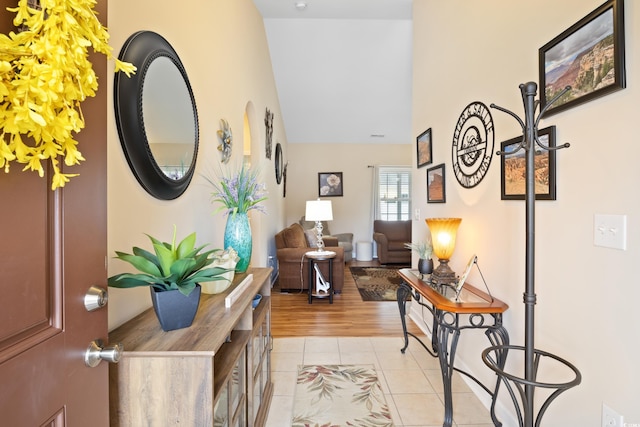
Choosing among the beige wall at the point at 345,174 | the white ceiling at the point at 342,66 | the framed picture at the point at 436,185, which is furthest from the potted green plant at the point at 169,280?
the beige wall at the point at 345,174

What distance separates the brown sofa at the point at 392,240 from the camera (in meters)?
6.36

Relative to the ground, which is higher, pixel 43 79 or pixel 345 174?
pixel 345 174

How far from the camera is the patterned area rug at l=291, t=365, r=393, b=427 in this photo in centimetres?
188

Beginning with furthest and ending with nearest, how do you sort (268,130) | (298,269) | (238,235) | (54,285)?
1. (268,130)
2. (298,269)
3. (238,235)
4. (54,285)

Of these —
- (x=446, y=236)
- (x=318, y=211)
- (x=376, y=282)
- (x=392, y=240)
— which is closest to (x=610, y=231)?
(x=446, y=236)

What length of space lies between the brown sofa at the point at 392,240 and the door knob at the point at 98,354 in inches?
231

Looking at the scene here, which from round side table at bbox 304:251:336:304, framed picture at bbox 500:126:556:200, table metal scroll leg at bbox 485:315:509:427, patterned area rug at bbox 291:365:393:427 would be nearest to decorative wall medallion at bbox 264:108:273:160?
round side table at bbox 304:251:336:304

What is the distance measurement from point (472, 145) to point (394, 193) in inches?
215

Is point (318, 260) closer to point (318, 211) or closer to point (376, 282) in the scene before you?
point (318, 211)

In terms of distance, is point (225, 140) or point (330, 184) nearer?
point (225, 140)

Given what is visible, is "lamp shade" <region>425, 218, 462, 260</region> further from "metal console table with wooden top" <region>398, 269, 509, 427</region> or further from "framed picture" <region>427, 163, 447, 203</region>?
"framed picture" <region>427, 163, 447, 203</region>

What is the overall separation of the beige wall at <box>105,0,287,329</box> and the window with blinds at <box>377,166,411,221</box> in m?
4.08

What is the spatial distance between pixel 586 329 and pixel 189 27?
2.48m

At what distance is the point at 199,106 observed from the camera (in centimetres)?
200
